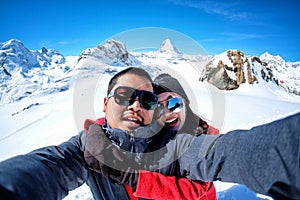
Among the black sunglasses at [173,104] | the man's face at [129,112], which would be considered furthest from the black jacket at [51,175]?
the black sunglasses at [173,104]

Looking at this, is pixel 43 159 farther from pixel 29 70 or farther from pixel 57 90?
pixel 29 70

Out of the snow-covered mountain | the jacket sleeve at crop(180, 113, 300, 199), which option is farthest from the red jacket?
the snow-covered mountain

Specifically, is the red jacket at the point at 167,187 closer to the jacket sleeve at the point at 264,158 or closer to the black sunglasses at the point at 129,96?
the jacket sleeve at the point at 264,158

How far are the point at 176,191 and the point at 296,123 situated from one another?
758mm

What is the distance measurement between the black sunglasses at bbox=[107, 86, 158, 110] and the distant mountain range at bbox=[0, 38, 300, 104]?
1.78 ft

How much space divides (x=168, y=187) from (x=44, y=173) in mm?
649

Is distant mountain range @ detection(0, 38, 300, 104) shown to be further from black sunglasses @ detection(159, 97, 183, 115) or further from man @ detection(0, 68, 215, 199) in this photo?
man @ detection(0, 68, 215, 199)

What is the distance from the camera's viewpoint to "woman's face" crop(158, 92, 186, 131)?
1.84m

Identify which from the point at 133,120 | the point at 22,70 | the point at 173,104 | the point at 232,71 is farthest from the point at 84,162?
the point at 22,70


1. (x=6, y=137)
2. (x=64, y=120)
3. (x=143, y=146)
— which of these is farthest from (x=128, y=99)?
(x=6, y=137)

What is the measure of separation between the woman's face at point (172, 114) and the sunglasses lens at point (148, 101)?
0.27 meters

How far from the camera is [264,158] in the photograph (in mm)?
620

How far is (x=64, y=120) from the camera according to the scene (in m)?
6.48

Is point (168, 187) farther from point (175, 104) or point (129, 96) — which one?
point (175, 104)
